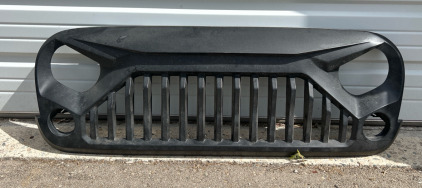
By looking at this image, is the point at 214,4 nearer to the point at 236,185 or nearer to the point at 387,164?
the point at 236,185

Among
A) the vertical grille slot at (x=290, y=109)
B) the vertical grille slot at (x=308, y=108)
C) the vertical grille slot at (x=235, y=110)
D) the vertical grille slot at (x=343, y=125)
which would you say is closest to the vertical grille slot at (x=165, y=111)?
the vertical grille slot at (x=235, y=110)

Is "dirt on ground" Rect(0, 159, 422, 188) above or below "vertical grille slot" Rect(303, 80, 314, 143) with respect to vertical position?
below

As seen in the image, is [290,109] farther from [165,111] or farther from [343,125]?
[165,111]

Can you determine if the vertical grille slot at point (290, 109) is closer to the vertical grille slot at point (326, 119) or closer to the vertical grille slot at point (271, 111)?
the vertical grille slot at point (271, 111)

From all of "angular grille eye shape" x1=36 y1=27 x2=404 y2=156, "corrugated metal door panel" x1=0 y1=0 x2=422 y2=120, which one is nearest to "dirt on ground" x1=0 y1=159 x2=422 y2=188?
"angular grille eye shape" x1=36 y1=27 x2=404 y2=156

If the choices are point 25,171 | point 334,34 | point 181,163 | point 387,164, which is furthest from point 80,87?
point 387,164

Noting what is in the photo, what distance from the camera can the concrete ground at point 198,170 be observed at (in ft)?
8.82

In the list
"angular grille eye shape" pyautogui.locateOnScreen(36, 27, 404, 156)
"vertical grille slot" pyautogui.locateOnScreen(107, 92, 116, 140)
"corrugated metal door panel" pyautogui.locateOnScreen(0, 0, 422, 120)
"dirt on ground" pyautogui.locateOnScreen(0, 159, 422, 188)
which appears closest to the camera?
"dirt on ground" pyautogui.locateOnScreen(0, 159, 422, 188)

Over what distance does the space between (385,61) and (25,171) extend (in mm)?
2633

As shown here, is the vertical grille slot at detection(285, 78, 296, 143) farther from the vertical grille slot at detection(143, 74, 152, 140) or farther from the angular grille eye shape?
the vertical grille slot at detection(143, 74, 152, 140)

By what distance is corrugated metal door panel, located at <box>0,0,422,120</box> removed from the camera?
3096 millimetres

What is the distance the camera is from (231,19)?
3.10 m

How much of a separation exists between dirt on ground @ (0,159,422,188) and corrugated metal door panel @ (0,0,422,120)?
2.33ft

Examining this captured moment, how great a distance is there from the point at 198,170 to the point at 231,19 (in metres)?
1.10
